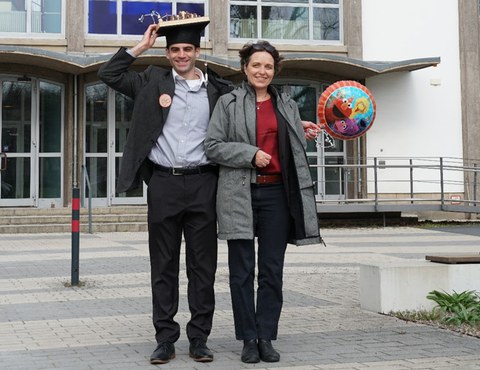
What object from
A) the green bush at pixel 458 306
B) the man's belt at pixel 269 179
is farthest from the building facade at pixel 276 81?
the man's belt at pixel 269 179

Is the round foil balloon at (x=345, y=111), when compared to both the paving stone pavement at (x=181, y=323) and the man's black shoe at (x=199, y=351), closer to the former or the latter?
the paving stone pavement at (x=181, y=323)

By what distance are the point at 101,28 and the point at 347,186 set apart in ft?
26.0

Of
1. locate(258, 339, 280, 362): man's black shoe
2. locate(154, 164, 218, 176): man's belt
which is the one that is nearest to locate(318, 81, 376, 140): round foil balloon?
locate(154, 164, 218, 176): man's belt

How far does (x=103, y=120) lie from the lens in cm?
2055

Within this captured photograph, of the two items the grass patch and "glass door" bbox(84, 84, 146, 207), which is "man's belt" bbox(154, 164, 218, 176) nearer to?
the grass patch

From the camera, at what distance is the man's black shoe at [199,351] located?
15.1ft

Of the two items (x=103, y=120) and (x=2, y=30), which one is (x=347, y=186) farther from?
(x=2, y=30)

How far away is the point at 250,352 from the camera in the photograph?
15.1ft

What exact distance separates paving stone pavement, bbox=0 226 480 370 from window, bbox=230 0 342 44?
36.3 feet

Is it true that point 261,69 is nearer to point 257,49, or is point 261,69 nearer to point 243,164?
point 257,49

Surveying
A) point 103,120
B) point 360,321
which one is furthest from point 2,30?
point 360,321

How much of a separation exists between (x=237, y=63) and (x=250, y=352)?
15150 millimetres

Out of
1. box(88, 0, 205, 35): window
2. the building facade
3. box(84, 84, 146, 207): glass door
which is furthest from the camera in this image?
box(84, 84, 146, 207): glass door

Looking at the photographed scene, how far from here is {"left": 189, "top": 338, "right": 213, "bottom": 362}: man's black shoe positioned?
459 centimetres
